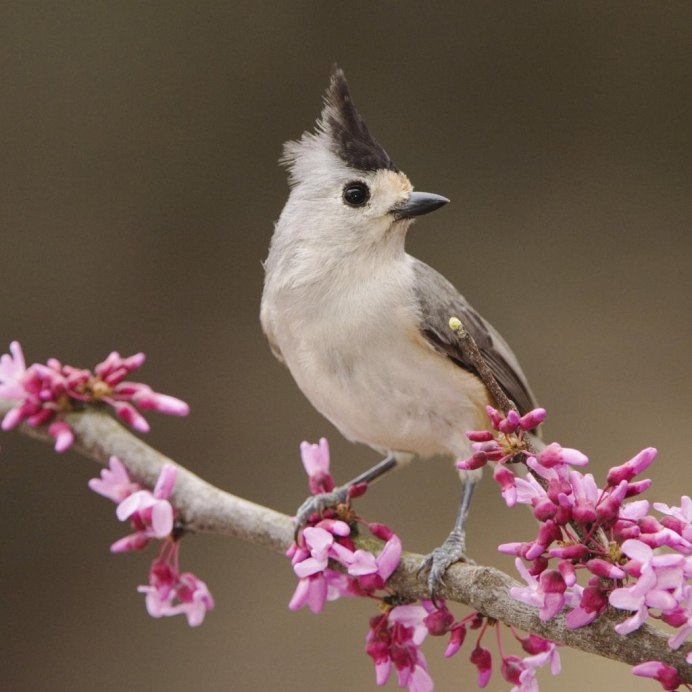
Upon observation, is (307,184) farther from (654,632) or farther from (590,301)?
(590,301)

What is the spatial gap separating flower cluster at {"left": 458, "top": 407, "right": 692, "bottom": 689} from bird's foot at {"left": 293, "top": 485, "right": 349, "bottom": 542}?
35cm

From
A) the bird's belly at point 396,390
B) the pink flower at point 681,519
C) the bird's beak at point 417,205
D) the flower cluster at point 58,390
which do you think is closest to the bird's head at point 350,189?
the bird's beak at point 417,205

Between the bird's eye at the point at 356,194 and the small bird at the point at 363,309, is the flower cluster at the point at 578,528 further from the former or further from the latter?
the bird's eye at the point at 356,194

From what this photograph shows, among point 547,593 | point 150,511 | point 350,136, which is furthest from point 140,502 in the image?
point 350,136

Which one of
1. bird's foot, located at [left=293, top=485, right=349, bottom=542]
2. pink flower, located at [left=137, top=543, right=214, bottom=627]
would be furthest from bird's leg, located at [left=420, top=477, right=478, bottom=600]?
pink flower, located at [left=137, top=543, right=214, bottom=627]

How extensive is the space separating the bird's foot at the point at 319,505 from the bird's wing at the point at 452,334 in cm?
22

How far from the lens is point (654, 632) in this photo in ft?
2.55

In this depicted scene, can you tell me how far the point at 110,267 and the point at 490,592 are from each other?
1.65 m

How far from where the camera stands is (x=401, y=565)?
3.35 feet

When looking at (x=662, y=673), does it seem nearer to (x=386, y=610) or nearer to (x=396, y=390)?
(x=386, y=610)

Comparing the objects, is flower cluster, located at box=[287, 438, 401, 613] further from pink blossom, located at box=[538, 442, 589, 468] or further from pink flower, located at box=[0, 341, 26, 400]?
pink flower, located at box=[0, 341, 26, 400]

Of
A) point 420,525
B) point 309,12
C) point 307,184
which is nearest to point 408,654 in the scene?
point 307,184

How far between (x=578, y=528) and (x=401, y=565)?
28cm

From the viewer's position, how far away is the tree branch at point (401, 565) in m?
0.78
